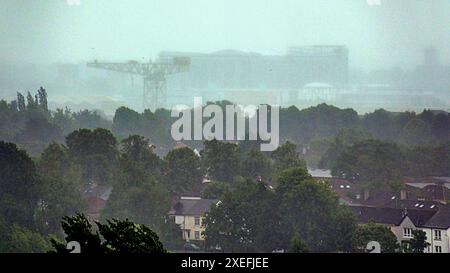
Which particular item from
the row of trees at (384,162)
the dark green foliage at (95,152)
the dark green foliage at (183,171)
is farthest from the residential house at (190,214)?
the row of trees at (384,162)

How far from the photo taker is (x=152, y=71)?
12.7 meters

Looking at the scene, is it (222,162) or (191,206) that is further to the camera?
(222,162)

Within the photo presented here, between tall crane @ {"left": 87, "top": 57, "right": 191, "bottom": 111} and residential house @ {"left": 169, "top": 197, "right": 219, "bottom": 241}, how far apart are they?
1117mm

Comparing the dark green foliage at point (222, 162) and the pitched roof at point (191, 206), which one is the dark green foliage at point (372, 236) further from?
the dark green foliage at point (222, 162)

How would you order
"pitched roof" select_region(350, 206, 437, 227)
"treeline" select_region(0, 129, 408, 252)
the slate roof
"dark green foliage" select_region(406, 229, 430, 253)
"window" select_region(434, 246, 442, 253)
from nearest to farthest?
"window" select_region(434, 246, 442, 253)
"dark green foliage" select_region(406, 229, 430, 253)
the slate roof
"pitched roof" select_region(350, 206, 437, 227)
"treeline" select_region(0, 129, 408, 252)

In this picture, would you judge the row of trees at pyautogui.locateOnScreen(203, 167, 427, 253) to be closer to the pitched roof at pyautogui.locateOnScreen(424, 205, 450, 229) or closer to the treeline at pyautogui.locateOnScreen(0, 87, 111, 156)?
the pitched roof at pyautogui.locateOnScreen(424, 205, 450, 229)

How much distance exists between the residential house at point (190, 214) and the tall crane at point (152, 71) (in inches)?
44.0

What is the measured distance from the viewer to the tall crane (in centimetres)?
1262

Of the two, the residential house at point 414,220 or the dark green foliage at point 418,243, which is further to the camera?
the residential house at point 414,220

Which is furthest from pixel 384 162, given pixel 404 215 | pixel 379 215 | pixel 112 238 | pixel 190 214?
pixel 112 238

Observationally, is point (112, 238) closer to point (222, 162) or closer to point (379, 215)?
point (379, 215)

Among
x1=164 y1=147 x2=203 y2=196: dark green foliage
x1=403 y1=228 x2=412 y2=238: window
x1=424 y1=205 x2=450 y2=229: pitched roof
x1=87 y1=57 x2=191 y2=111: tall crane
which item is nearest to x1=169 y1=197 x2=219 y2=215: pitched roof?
x1=164 y1=147 x2=203 y2=196: dark green foliage

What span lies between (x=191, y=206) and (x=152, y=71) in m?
1.50

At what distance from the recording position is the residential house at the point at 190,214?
11.9 meters
